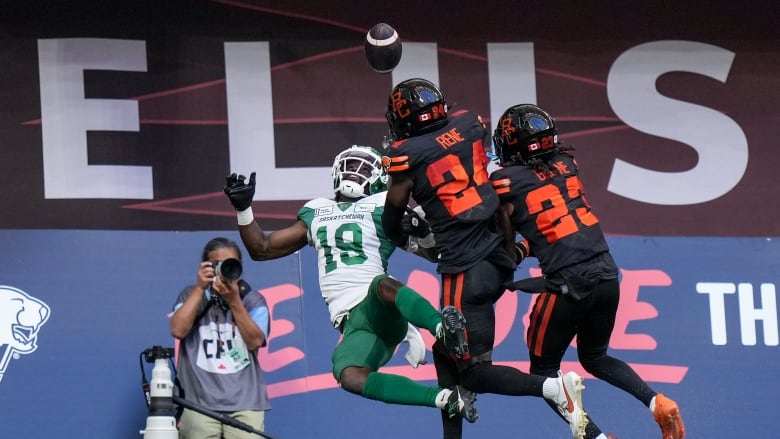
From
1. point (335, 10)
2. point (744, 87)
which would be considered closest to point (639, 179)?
point (744, 87)

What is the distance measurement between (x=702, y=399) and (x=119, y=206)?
3900mm

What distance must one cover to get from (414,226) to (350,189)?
0.49 metres

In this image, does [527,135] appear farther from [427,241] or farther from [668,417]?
[668,417]

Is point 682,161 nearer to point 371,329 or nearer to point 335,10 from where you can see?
point 335,10

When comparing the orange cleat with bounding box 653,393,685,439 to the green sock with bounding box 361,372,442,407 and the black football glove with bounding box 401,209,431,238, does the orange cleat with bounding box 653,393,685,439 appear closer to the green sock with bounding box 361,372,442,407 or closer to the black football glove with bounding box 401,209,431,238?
the green sock with bounding box 361,372,442,407

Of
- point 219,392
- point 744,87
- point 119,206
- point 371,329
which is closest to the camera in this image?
point 371,329

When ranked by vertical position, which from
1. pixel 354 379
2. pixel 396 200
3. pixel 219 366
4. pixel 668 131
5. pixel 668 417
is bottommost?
pixel 668 417

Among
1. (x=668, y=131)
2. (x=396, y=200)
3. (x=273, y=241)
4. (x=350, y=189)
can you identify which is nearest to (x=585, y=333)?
(x=396, y=200)

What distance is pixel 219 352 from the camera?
7.66 m

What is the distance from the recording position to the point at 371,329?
21.8 feet

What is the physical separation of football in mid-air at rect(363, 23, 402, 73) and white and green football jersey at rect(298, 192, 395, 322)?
692 millimetres

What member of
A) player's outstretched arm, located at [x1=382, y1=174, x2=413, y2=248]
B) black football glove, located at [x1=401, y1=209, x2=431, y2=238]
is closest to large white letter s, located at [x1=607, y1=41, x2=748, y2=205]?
black football glove, located at [x1=401, y1=209, x2=431, y2=238]

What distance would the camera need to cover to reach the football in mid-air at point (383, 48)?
22.7ft

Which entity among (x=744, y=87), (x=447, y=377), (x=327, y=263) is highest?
(x=744, y=87)
